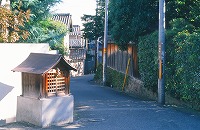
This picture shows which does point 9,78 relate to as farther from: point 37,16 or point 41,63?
point 37,16

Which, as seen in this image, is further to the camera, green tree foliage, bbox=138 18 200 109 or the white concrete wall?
green tree foliage, bbox=138 18 200 109

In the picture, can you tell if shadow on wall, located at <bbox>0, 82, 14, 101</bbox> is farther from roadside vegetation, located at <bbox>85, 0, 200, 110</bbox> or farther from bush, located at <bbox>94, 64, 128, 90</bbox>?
bush, located at <bbox>94, 64, 128, 90</bbox>

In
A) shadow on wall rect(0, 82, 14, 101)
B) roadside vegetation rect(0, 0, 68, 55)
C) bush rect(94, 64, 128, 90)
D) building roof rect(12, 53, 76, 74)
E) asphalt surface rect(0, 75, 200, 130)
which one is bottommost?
asphalt surface rect(0, 75, 200, 130)

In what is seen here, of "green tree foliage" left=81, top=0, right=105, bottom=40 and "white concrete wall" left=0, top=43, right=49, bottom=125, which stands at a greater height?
"green tree foliage" left=81, top=0, right=105, bottom=40

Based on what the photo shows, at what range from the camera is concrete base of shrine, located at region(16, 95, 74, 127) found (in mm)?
9906

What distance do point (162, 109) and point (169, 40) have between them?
11.8ft

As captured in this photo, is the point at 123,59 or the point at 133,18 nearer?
the point at 133,18

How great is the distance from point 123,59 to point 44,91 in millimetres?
17387

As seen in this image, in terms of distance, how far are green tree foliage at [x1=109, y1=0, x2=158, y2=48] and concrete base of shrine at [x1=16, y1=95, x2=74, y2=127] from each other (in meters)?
9.58

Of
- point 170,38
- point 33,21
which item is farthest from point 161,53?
point 33,21

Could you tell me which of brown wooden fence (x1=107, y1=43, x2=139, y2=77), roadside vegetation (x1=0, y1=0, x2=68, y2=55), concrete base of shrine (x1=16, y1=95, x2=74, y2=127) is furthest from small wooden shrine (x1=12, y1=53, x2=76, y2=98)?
brown wooden fence (x1=107, y1=43, x2=139, y2=77)

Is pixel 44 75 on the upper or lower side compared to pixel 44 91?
upper

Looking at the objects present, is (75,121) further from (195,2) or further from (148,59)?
(195,2)

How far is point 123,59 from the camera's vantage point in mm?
26922
